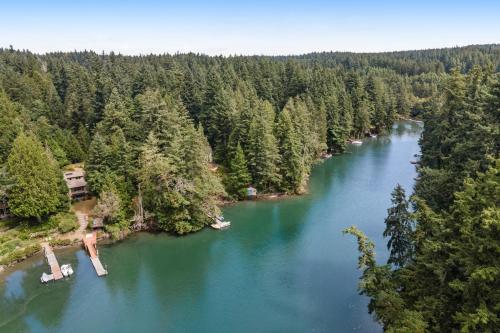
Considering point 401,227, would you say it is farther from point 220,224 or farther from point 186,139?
point 186,139

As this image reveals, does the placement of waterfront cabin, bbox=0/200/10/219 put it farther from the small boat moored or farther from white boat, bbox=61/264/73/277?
the small boat moored

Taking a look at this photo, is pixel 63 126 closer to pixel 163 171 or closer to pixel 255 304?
pixel 163 171

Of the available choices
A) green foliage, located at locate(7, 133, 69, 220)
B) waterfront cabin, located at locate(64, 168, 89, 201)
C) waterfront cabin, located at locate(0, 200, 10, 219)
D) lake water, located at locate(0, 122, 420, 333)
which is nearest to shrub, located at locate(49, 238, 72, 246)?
lake water, located at locate(0, 122, 420, 333)

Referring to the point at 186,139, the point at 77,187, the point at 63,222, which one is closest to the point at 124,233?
the point at 63,222

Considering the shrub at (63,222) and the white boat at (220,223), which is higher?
the shrub at (63,222)

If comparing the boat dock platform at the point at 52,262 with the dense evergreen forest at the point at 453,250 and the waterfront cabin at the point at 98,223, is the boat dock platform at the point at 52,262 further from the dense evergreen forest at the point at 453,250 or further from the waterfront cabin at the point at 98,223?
the dense evergreen forest at the point at 453,250

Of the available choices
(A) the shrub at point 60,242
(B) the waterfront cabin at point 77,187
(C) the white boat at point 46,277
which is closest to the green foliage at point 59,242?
(A) the shrub at point 60,242

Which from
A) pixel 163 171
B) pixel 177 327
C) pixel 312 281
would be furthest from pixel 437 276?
pixel 163 171
